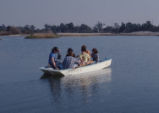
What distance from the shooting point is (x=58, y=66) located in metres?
19.6

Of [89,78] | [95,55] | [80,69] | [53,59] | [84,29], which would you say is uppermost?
[53,59]

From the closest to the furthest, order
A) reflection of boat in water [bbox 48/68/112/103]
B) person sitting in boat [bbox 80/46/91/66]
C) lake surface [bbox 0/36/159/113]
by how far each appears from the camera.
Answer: lake surface [bbox 0/36/159/113] < reflection of boat in water [bbox 48/68/112/103] < person sitting in boat [bbox 80/46/91/66]

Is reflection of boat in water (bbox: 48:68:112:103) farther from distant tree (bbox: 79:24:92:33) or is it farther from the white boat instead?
distant tree (bbox: 79:24:92:33)

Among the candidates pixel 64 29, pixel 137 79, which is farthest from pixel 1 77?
pixel 64 29

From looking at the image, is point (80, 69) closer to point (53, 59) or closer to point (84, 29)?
point (53, 59)

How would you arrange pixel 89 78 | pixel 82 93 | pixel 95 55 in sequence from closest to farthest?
pixel 82 93 → pixel 89 78 → pixel 95 55

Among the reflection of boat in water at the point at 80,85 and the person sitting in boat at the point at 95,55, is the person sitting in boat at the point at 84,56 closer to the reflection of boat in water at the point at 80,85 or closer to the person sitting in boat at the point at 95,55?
the reflection of boat in water at the point at 80,85

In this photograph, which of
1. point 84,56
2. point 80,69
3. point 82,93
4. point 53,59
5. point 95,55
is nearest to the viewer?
point 82,93


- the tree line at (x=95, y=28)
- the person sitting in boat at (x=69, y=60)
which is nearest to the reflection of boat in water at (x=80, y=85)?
the person sitting in boat at (x=69, y=60)

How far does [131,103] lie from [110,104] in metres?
0.79

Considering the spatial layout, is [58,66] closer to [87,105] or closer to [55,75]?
[55,75]

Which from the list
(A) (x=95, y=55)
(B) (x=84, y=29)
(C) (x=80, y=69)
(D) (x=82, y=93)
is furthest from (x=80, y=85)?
(B) (x=84, y=29)

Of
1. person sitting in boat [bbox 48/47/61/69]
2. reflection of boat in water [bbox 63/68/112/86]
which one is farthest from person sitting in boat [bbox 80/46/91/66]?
person sitting in boat [bbox 48/47/61/69]

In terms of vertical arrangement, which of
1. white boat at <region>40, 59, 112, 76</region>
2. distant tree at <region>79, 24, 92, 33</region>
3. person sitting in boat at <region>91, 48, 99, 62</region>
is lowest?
distant tree at <region>79, 24, 92, 33</region>
